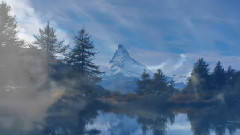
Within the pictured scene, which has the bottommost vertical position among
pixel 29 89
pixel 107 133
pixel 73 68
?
pixel 107 133

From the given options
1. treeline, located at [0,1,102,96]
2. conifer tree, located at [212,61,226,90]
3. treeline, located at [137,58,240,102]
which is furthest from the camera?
conifer tree, located at [212,61,226,90]

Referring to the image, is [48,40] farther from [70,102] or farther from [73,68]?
[70,102]

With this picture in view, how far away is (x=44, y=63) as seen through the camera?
1313 inches

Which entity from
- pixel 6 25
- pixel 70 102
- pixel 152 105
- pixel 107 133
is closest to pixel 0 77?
pixel 6 25

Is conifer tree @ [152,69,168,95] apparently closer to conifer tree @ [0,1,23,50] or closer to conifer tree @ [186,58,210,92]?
conifer tree @ [186,58,210,92]

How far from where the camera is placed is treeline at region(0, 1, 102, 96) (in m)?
32.1

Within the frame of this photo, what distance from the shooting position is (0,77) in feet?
103

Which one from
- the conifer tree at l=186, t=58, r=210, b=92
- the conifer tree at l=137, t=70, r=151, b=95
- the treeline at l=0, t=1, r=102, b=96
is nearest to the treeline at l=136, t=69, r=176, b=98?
the conifer tree at l=137, t=70, r=151, b=95

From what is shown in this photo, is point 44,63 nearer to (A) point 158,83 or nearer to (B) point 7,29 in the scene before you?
(B) point 7,29

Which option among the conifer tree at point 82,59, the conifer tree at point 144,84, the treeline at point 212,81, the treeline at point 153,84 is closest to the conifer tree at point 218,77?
the treeline at point 212,81

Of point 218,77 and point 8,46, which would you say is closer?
point 8,46

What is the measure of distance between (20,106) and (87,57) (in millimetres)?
14590

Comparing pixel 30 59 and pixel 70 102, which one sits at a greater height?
pixel 30 59

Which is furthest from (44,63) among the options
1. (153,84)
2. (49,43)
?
(153,84)
